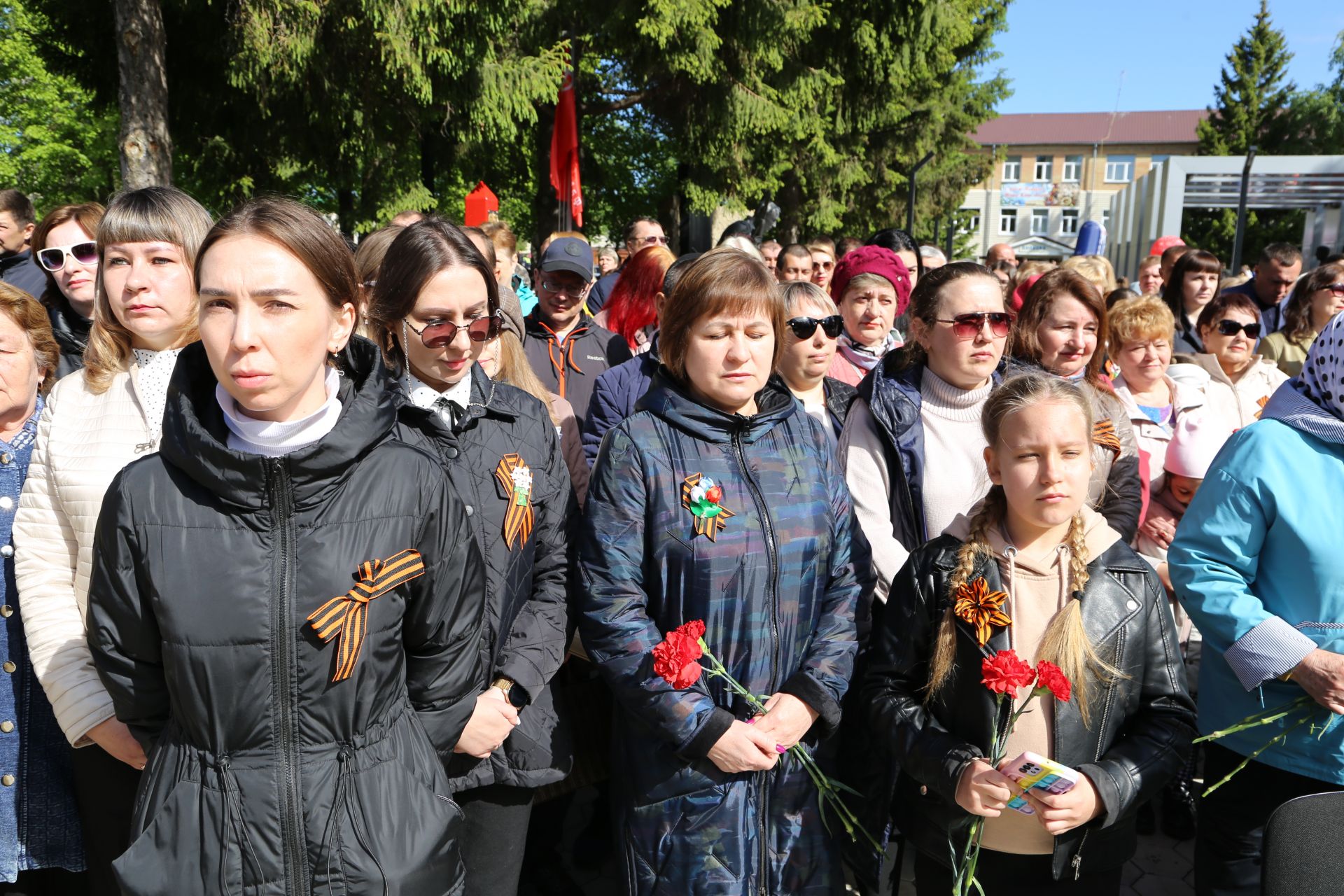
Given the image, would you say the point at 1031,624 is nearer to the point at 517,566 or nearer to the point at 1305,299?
the point at 517,566

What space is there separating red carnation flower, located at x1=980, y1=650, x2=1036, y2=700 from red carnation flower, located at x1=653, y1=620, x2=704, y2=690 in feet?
2.10

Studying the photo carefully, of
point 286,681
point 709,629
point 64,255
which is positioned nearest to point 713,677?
point 709,629

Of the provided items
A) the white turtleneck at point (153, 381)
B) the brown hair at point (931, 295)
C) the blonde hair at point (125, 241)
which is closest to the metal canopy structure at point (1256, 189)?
the brown hair at point (931, 295)

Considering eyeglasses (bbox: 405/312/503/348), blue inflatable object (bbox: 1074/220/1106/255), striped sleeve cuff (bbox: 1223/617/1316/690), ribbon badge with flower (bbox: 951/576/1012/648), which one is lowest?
striped sleeve cuff (bbox: 1223/617/1316/690)

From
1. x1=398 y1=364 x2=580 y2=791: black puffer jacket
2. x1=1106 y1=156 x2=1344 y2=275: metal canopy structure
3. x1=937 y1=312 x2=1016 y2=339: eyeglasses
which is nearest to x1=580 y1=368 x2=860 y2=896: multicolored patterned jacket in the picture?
x1=398 y1=364 x2=580 y2=791: black puffer jacket

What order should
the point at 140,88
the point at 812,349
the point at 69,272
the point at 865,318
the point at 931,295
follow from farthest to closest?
the point at 140,88
the point at 865,318
the point at 812,349
the point at 69,272
the point at 931,295

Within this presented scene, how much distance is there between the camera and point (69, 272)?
3.60m

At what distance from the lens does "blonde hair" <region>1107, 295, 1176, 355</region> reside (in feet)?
13.8

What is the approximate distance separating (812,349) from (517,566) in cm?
169

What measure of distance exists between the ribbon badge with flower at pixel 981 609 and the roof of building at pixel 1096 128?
3815 inches

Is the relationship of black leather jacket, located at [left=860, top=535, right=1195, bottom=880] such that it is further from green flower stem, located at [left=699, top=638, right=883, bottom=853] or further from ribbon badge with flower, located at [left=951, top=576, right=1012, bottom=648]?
green flower stem, located at [left=699, top=638, right=883, bottom=853]

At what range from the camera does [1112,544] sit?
2424 mm

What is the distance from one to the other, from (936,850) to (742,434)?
3.91 feet

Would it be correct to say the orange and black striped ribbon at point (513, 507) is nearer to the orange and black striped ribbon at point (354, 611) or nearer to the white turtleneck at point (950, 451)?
the orange and black striped ribbon at point (354, 611)
